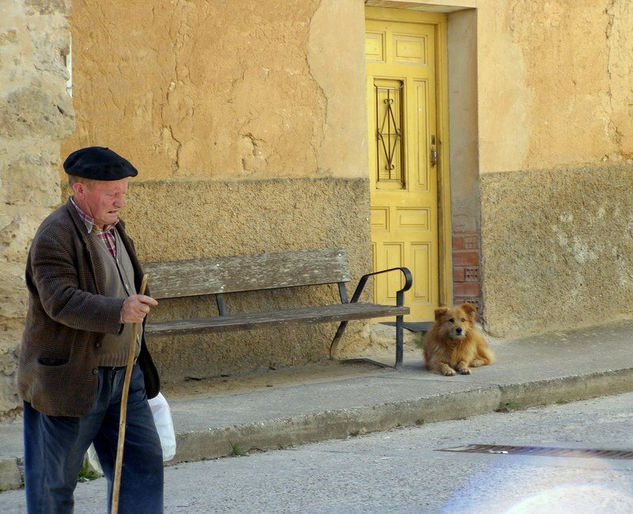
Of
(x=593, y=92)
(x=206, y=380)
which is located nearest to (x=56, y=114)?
(x=206, y=380)

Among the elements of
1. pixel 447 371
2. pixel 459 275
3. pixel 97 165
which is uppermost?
pixel 97 165

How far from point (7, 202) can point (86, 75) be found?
6.25 ft

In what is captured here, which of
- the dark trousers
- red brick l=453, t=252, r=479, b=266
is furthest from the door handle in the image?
the dark trousers

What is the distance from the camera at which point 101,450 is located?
13.9ft

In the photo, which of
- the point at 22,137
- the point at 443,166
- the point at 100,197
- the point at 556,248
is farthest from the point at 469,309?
the point at 100,197

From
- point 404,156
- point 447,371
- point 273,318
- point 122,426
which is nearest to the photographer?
point 122,426

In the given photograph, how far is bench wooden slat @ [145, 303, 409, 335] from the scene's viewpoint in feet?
26.1

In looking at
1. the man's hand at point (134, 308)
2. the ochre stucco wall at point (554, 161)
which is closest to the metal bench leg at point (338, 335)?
the ochre stucco wall at point (554, 161)

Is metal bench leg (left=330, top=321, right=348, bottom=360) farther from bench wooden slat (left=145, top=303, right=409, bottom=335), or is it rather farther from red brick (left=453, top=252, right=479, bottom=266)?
red brick (left=453, top=252, right=479, bottom=266)

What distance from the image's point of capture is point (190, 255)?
8.90 metres

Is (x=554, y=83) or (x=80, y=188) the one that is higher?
(x=554, y=83)

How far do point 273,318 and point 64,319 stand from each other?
14.9 feet

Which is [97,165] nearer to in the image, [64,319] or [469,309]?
[64,319]

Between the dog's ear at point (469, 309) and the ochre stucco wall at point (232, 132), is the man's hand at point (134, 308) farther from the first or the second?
the dog's ear at point (469, 309)
